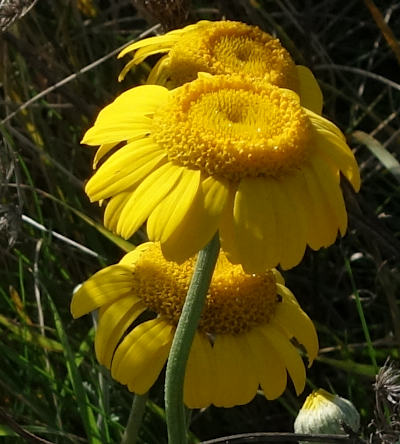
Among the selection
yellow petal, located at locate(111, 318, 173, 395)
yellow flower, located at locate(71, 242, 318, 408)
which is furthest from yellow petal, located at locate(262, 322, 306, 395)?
yellow petal, located at locate(111, 318, 173, 395)

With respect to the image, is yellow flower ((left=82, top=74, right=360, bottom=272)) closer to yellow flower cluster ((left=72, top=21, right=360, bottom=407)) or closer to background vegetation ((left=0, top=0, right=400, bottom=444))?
yellow flower cluster ((left=72, top=21, right=360, bottom=407))

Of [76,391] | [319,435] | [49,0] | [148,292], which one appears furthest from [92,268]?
[319,435]

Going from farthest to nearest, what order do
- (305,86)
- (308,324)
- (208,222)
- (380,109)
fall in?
(380,109), (305,86), (308,324), (208,222)

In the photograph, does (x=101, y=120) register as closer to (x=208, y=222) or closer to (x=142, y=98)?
(x=142, y=98)

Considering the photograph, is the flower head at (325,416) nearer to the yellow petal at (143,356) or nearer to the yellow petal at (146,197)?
the yellow petal at (143,356)

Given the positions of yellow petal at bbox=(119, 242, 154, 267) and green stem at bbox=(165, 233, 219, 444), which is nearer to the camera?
green stem at bbox=(165, 233, 219, 444)

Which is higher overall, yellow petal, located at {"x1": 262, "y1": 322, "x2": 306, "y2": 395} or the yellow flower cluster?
the yellow flower cluster

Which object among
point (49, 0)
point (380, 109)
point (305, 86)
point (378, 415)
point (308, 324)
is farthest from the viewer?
point (380, 109)
